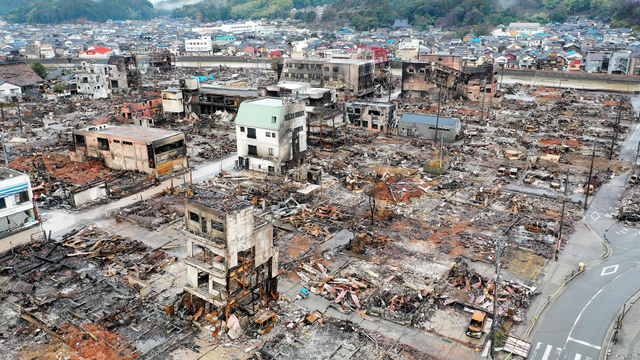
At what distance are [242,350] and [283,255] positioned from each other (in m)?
8.99

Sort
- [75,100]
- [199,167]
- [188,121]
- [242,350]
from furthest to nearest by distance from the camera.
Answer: [75,100], [188,121], [199,167], [242,350]

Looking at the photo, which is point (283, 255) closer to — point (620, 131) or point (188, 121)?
point (188, 121)

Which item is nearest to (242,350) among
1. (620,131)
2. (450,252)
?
(450,252)

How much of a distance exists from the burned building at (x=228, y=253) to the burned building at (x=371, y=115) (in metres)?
40.1

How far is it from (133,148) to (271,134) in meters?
12.9

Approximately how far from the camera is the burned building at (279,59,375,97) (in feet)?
268

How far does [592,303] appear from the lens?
81.2ft

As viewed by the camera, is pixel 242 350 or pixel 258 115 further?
pixel 258 115

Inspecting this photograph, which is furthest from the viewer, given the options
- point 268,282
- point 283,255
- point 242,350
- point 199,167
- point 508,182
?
point 199,167

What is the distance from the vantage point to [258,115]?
4372 centimetres

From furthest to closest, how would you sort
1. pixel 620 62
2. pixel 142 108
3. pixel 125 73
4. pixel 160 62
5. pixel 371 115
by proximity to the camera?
pixel 160 62 → pixel 620 62 → pixel 125 73 → pixel 142 108 → pixel 371 115

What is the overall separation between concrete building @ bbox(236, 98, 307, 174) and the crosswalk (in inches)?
1084

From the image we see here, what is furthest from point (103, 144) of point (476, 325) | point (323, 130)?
point (476, 325)

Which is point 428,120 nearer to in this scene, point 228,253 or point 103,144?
point 103,144
